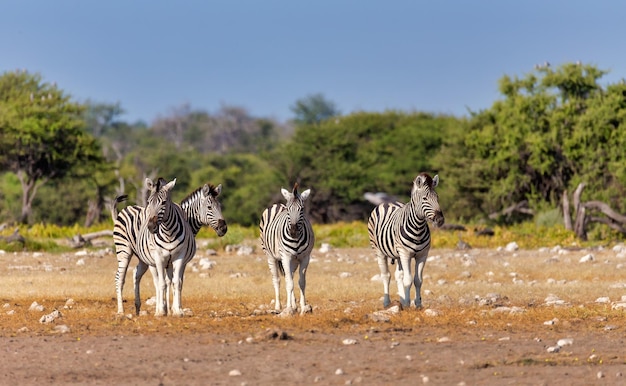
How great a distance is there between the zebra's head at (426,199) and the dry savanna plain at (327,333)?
1285 millimetres

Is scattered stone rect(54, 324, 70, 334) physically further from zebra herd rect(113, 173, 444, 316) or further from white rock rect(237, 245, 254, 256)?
white rock rect(237, 245, 254, 256)

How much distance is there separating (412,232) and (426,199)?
1.66 ft

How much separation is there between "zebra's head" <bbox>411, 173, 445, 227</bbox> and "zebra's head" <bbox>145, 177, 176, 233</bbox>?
3.24 m

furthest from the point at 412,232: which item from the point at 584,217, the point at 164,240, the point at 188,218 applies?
the point at 584,217

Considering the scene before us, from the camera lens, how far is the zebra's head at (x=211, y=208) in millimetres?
15312

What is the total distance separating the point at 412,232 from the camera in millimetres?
15320

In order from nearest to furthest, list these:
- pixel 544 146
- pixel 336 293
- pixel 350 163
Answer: pixel 336 293, pixel 544 146, pixel 350 163

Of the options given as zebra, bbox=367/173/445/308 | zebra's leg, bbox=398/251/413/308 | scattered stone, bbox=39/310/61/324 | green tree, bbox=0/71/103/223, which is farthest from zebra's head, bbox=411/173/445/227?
green tree, bbox=0/71/103/223

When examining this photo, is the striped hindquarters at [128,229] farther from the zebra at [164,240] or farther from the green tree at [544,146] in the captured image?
the green tree at [544,146]

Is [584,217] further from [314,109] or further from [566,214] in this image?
[314,109]

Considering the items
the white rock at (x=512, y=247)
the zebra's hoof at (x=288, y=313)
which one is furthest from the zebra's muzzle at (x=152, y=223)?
the white rock at (x=512, y=247)

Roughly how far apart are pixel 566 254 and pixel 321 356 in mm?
15236

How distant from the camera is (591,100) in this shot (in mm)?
41500

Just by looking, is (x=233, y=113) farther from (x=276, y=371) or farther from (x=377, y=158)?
(x=276, y=371)
